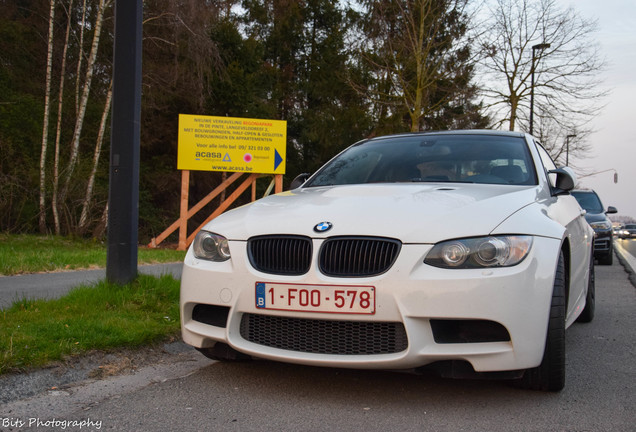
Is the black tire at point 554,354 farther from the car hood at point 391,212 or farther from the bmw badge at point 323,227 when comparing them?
the bmw badge at point 323,227

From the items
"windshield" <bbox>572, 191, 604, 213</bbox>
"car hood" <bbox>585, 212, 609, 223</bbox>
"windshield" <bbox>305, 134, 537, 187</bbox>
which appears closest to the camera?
"windshield" <bbox>305, 134, 537, 187</bbox>

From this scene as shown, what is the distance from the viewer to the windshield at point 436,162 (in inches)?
167

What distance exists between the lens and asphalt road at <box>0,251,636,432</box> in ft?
9.18

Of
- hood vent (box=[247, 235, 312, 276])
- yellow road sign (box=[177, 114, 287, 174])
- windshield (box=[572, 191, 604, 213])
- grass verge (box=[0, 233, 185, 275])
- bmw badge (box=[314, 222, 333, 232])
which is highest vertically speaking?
yellow road sign (box=[177, 114, 287, 174])

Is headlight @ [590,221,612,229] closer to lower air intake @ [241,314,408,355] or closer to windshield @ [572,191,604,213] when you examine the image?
windshield @ [572,191,604,213]

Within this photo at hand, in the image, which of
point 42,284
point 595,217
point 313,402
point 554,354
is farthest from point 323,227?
point 595,217

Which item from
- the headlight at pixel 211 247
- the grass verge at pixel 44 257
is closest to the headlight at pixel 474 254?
the headlight at pixel 211 247

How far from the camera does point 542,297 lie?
2984mm


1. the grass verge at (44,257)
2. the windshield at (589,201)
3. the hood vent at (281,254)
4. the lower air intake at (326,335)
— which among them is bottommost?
the grass verge at (44,257)

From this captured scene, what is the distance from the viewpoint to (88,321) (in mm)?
4230

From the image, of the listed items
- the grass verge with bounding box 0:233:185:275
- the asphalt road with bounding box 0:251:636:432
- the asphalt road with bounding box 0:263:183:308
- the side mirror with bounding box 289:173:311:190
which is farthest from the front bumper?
the grass verge with bounding box 0:233:185:275

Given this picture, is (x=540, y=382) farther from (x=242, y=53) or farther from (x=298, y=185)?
(x=242, y=53)

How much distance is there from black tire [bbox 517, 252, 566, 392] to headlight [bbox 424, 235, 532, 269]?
36 centimetres

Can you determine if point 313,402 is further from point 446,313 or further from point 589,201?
point 589,201
